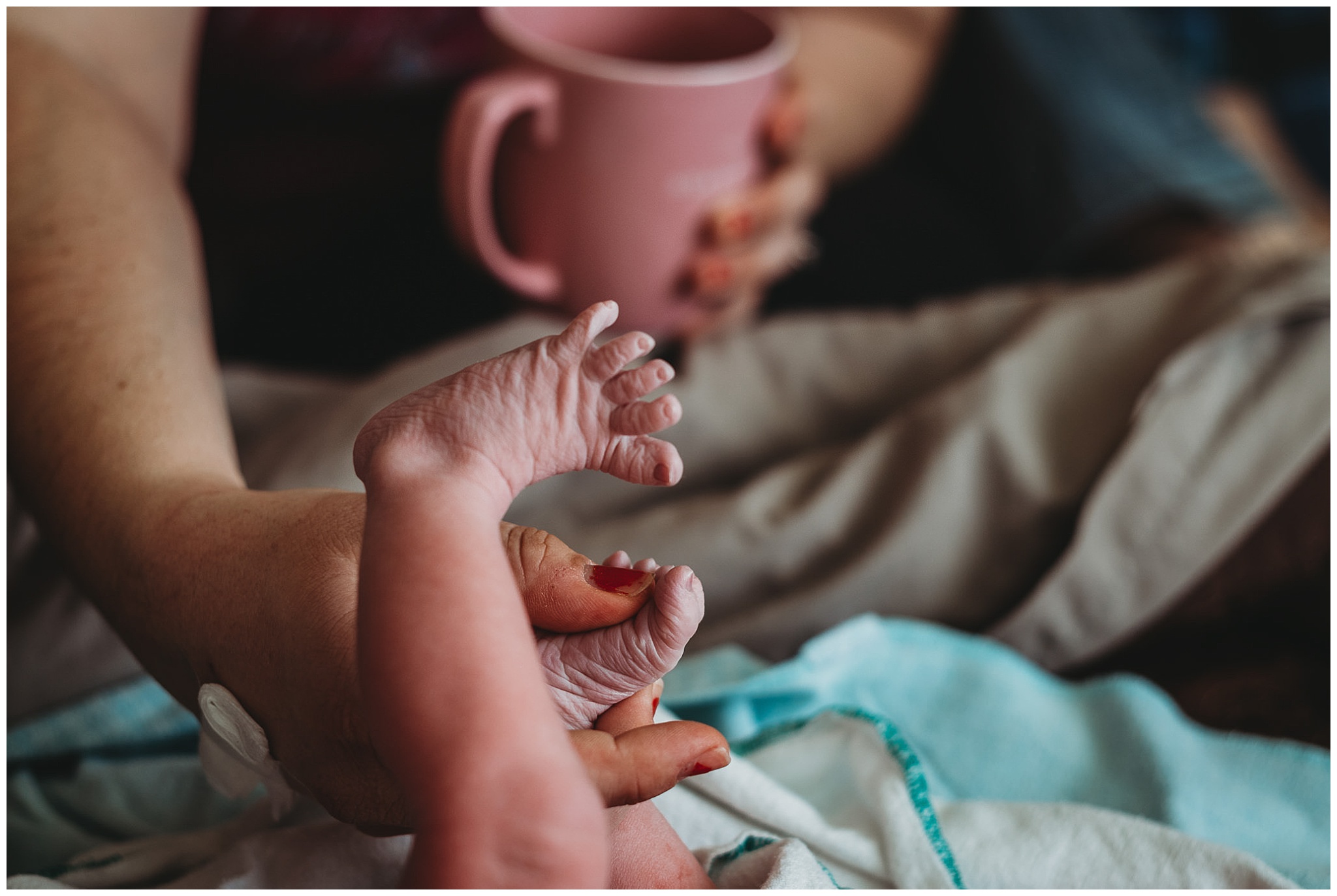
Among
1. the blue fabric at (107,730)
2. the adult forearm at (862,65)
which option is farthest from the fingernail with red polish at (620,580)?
the adult forearm at (862,65)

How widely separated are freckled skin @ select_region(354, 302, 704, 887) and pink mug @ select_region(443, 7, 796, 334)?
254 millimetres

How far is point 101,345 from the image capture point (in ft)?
1.04

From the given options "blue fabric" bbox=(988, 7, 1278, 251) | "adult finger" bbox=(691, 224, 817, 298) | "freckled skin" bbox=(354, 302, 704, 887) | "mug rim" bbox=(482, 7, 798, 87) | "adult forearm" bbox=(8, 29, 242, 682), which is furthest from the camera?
"blue fabric" bbox=(988, 7, 1278, 251)

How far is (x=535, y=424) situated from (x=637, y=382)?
0.08ft

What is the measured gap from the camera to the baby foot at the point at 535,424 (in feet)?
0.59

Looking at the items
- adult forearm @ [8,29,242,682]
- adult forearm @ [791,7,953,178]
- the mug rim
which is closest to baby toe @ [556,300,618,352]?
adult forearm @ [8,29,242,682]

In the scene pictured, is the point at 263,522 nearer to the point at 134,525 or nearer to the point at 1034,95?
the point at 134,525

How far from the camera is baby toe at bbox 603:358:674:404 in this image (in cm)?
17

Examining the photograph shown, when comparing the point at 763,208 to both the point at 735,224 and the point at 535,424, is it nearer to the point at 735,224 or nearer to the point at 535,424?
the point at 735,224

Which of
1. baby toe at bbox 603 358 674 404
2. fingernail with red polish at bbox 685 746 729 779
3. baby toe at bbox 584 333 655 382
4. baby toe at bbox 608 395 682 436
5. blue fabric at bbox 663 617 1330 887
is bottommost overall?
blue fabric at bbox 663 617 1330 887

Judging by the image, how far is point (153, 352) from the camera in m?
0.32

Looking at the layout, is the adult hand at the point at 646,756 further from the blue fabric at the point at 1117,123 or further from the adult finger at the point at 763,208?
the blue fabric at the point at 1117,123

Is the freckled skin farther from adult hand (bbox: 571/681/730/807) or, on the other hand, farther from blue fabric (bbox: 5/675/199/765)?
blue fabric (bbox: 5/675/199/765)

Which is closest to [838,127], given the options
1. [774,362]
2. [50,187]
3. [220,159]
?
[774,362]
